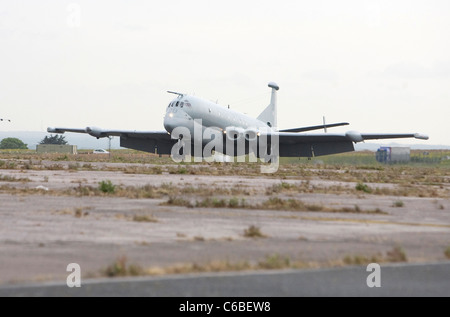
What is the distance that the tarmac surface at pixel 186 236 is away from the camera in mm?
10203

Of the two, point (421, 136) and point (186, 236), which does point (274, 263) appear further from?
point (421, 136)

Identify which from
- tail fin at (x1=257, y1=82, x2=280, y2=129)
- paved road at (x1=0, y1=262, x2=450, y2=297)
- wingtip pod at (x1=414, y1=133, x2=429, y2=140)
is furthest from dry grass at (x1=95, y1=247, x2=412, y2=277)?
tail fin at (x1=257, y1=82, x2=280, y2=129)

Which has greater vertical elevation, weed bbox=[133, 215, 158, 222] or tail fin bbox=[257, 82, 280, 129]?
tail fin bbox=[257, 82, 280, 129]

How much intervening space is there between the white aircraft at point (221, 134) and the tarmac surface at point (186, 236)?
3233 centimetres

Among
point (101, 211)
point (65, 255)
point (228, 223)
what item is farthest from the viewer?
point (101, 211)

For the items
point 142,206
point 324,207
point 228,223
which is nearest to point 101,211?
point 142,206

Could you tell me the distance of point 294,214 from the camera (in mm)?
17922

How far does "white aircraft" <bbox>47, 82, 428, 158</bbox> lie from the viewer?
2094 inches

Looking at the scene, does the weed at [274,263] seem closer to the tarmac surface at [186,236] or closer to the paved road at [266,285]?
the tarmac surface at [186,236]

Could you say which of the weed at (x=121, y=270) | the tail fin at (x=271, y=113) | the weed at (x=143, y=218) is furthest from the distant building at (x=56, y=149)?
the weed at (x=121, y=270)

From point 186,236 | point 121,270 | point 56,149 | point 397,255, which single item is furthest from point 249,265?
point 56,149

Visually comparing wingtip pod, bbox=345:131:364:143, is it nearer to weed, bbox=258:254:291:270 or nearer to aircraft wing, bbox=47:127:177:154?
aircraft wing, bbox=47:127:177:154
